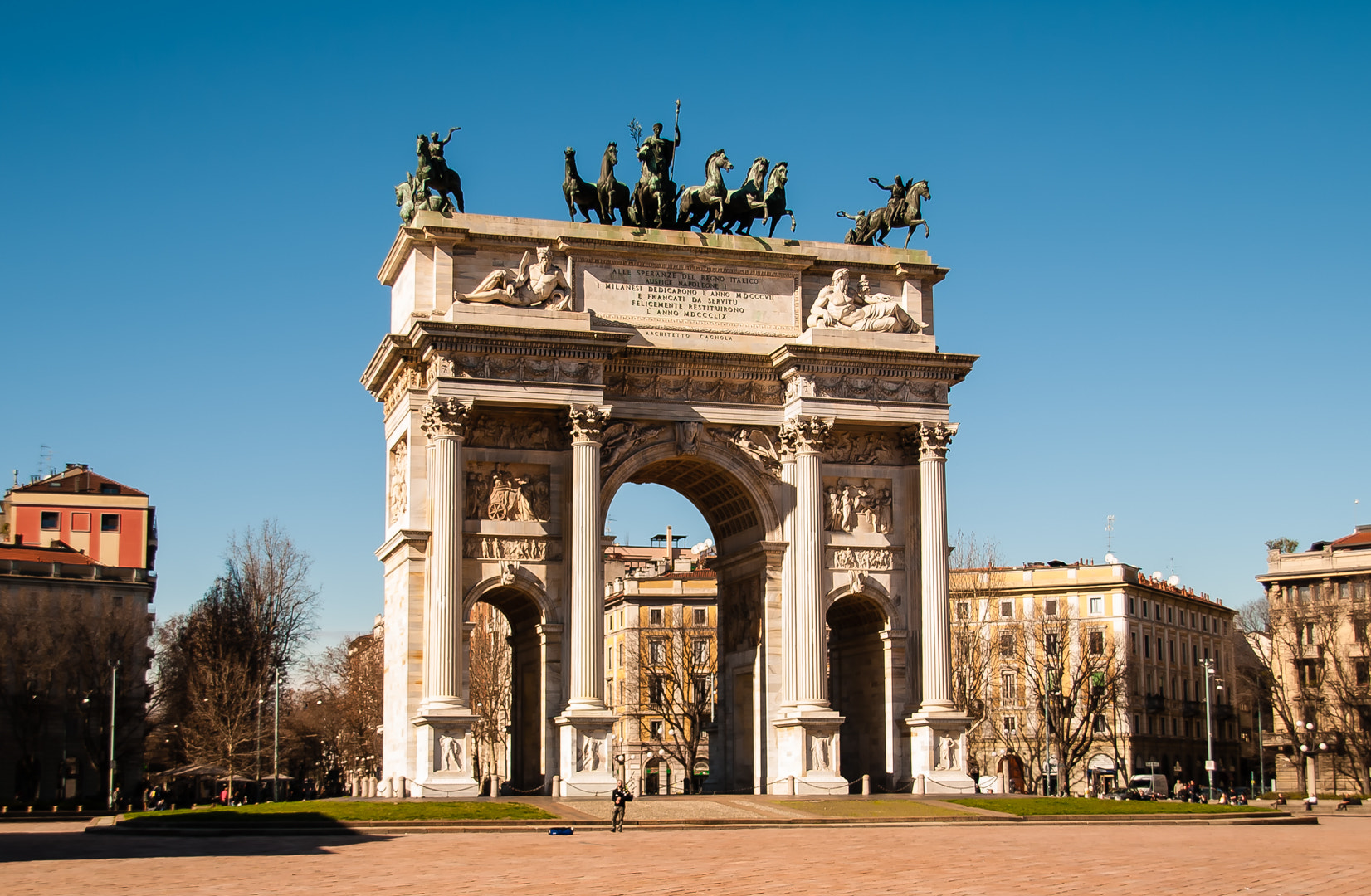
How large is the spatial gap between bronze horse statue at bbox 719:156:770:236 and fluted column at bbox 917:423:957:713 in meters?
7.70

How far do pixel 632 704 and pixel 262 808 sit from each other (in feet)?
178

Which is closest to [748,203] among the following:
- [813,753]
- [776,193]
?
[776,193]

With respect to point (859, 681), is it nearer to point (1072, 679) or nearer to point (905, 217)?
point (905, 217)

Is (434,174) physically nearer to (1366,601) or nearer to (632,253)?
(632,253)

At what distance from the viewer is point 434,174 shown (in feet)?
156

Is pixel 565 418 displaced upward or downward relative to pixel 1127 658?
upward

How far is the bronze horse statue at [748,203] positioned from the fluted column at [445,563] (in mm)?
10266

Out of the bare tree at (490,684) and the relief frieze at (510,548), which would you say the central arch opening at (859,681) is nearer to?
the relief frieze at (510,548)

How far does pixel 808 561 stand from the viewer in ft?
156

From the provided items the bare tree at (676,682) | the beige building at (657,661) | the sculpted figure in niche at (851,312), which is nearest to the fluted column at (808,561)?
the sculpted figure in niche at (851,312)

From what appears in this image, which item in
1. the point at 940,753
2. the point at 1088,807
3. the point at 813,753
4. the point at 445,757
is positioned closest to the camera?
the point at 445,757

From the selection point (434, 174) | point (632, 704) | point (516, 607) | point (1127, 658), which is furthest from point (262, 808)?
point (1127, 658)

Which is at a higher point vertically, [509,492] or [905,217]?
[905,217]

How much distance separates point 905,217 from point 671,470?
10141 millimetres
